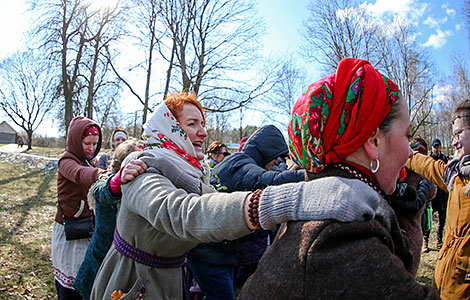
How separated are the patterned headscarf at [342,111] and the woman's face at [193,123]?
106 cm

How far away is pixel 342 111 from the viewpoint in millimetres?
1158

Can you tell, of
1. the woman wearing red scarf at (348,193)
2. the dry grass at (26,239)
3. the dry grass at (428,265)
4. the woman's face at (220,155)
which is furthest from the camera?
the woman's face at (220,155)

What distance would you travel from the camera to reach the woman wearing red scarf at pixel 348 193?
0.89 meters

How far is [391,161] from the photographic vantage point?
1231mm

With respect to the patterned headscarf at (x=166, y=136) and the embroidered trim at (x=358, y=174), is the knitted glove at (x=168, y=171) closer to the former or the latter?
the patterned headscarf at (x=166, y=136)

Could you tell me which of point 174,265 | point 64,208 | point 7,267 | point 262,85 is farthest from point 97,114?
point 174,265

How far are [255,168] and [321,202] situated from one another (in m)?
2.33

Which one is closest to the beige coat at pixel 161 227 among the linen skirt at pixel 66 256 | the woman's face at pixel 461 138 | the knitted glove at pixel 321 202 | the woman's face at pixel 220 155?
the knitted glove at pixel 321 202

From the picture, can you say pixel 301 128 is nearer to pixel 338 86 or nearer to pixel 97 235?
pixel 338 86

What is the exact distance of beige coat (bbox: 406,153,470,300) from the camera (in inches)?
102

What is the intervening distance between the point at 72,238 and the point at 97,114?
25224 millimetres

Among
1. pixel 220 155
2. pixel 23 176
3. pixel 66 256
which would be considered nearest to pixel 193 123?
pixel 66 256

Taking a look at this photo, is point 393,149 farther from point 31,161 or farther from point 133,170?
point 31,161

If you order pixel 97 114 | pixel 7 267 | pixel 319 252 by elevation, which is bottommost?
pixel 7 267
